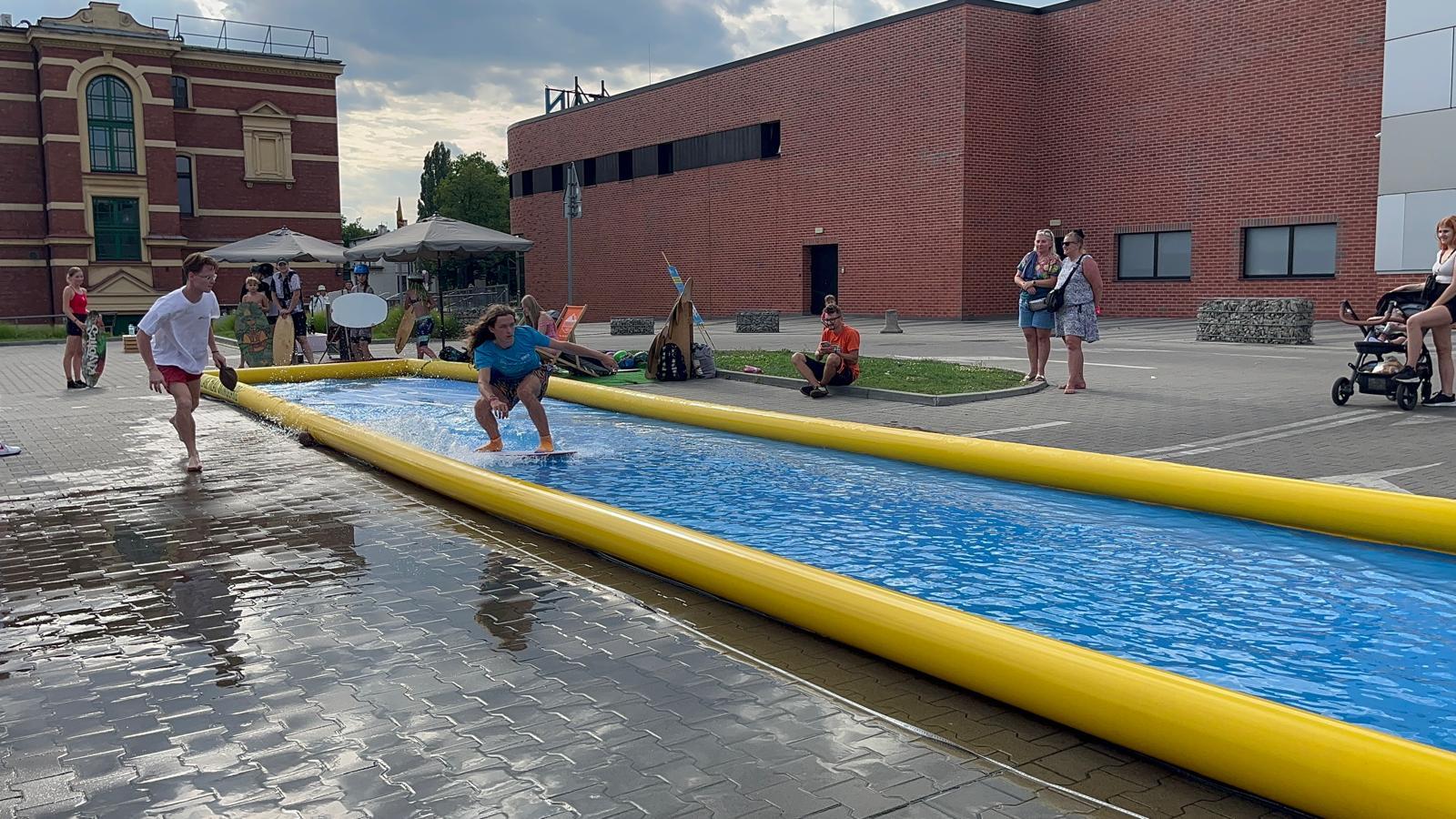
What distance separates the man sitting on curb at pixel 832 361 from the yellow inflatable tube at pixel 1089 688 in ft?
23.7

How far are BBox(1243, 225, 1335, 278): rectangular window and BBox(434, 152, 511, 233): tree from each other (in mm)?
52899

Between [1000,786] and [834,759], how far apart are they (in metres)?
0.52

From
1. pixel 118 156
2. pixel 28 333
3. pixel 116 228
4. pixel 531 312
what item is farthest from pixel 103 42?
pixel 531 312

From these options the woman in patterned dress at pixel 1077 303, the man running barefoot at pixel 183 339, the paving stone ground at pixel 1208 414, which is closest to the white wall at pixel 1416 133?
the paving stone ground at pixel 1208 414

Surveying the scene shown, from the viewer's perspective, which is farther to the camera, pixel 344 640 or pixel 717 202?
pixel 717 202

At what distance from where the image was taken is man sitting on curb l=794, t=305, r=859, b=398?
1313cm

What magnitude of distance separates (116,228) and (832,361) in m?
37.7

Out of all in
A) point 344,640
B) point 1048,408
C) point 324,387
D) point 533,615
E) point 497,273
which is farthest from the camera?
point 497,273

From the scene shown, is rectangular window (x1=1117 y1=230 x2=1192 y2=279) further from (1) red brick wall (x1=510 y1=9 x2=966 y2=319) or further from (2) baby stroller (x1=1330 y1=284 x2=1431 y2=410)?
(2) baby stroller (x1=1330 y1=284 x2=1431 y2=410)

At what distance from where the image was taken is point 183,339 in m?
9.08

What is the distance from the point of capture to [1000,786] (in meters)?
3.36

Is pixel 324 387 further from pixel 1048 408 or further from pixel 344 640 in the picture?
pixel 344 640

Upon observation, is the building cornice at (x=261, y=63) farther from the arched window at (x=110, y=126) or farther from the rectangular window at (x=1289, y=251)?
the rectangular window at (x=1289, y=251)

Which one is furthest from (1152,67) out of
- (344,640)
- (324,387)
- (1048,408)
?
(344,640)
